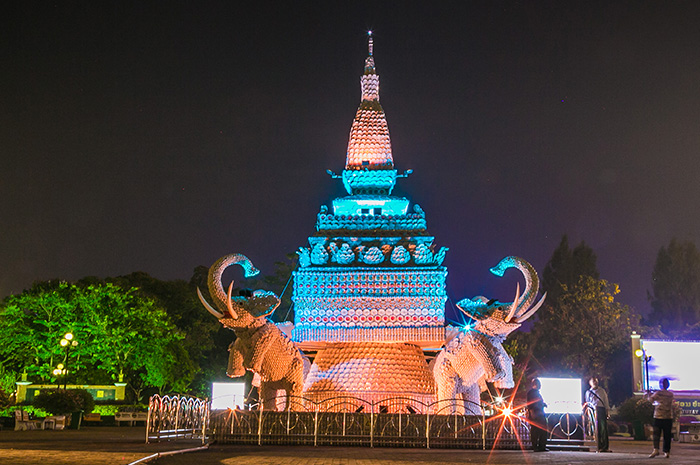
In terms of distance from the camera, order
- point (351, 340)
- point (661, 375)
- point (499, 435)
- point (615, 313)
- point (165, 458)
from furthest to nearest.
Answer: point (615, 313) → point (661, 375) → point (351, 340) → point (499, 435) → point (165, 458)

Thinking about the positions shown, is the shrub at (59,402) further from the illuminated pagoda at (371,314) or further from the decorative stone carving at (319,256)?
the decorative stone carving at (319,256)

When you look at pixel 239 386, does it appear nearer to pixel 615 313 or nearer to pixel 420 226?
pixel 420 226

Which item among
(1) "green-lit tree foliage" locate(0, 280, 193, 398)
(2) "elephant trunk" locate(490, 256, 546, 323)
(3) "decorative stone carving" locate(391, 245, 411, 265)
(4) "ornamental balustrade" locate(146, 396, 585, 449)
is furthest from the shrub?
(2) "elephant trunk" locate(490, 256, 546, 323)

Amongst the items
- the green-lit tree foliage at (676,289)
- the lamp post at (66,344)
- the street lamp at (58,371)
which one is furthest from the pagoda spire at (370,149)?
the green-lit tree foliage at (676,289)

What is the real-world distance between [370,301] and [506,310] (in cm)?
432

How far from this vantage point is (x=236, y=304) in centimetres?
1898

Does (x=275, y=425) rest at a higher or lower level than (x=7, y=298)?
lower

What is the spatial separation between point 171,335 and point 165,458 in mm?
23115

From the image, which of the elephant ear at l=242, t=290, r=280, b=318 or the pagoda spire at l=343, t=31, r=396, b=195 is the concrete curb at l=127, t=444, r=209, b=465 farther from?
the pagoda spire at l=343, t=31, r=396, b=195

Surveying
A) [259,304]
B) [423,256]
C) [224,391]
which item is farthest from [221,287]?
[224,391]

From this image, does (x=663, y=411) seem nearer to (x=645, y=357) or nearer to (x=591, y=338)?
(x=645, y=357)

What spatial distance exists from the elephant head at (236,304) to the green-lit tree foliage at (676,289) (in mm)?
35414

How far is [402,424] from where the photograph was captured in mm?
16219

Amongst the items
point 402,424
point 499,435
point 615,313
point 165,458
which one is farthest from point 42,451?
point 615,313
